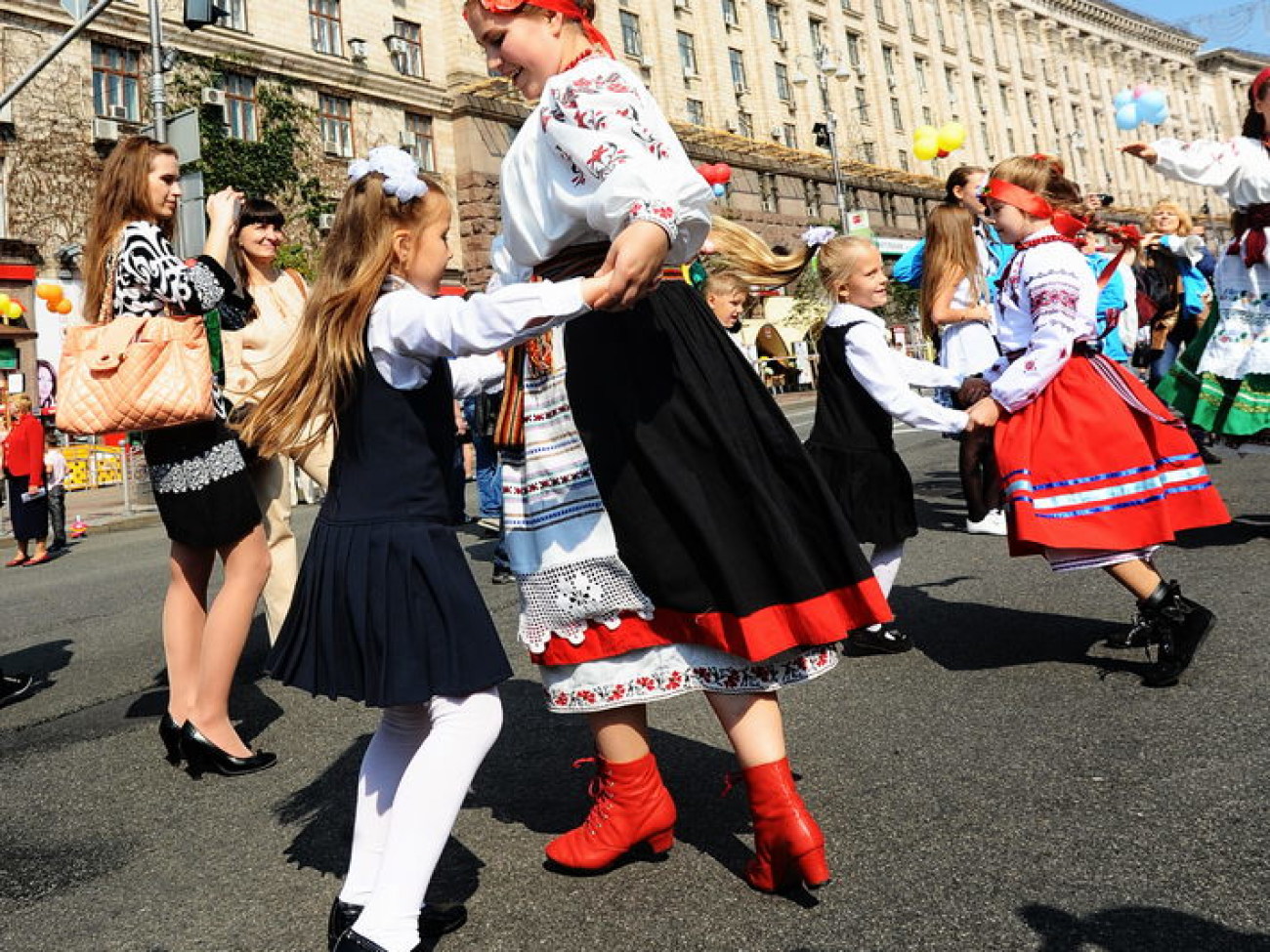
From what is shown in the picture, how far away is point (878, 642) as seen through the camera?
411 centimetres

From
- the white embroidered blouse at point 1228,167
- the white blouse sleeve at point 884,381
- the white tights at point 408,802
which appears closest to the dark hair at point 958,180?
the white embroidered blouse at point 1228,167

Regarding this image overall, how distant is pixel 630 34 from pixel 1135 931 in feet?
131

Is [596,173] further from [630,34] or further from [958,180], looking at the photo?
[630,34]

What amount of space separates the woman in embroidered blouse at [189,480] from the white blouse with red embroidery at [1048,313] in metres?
2.65

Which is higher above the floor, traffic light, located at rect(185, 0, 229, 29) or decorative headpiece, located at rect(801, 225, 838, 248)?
traffic light, located at rect(185, 0, 229, 29)

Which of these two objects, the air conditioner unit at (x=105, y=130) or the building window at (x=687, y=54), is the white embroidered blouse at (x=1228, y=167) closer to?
the air conditioner unit at (x=105, y=130)

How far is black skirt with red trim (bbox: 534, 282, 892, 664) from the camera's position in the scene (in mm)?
2195

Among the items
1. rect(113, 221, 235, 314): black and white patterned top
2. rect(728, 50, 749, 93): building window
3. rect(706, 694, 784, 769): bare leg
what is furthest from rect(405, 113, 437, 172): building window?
rect(706, 694, 784, 769): bare leg

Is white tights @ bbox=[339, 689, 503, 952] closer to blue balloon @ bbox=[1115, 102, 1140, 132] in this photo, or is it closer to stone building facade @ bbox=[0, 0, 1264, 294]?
blue balloon @ bbox=[1115, 102, 1140, 132]

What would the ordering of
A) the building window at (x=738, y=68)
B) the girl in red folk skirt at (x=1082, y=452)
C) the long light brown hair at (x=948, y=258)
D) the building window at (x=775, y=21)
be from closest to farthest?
the girl in red folk skirt at (x=1082, y=452), the long light brown hair at (x=948, y=258), the building window at (x=738, y=68), the building window at (x=775, y=21)

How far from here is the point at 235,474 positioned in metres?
3.53

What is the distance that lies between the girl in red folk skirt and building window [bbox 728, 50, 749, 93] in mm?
40963

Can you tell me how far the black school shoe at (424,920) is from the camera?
205 cm

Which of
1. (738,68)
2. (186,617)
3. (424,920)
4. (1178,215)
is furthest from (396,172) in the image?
(738,68)
